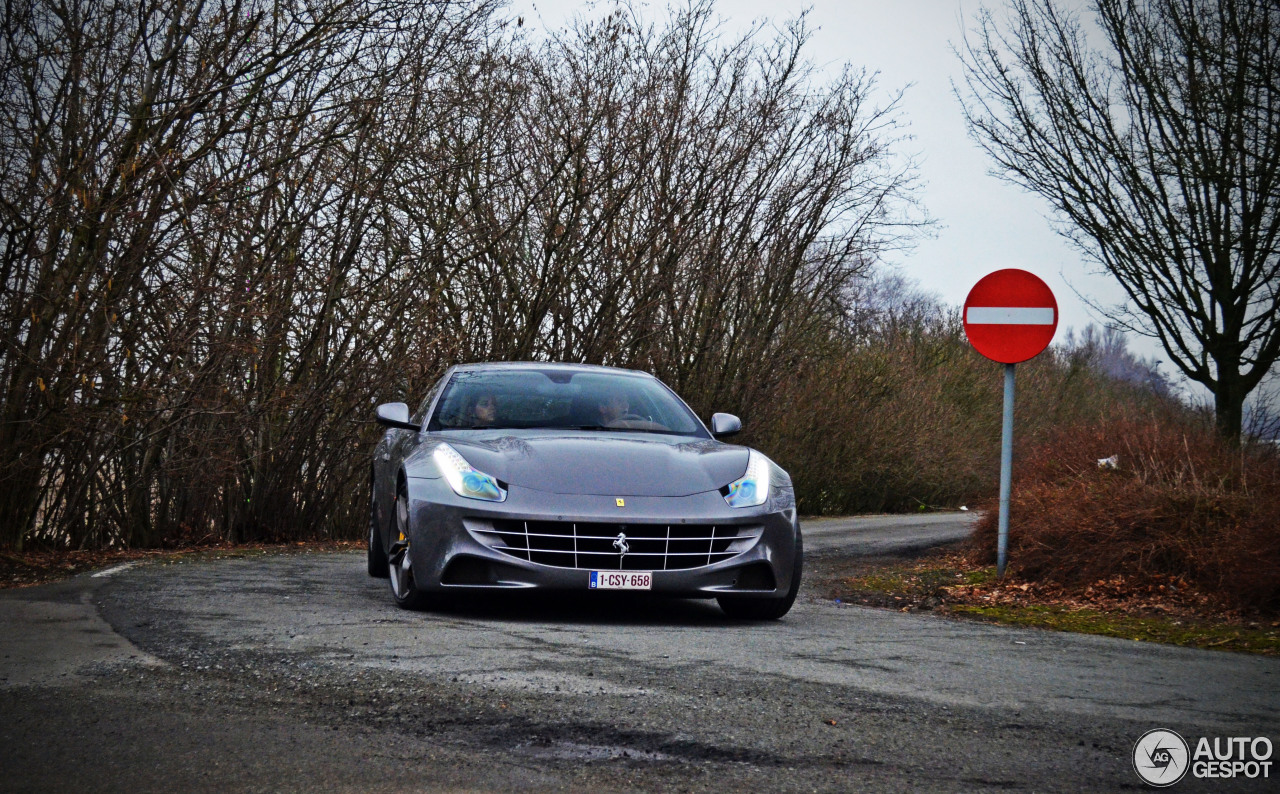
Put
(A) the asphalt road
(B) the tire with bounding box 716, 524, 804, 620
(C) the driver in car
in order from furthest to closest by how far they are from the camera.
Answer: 1. (C) the driver in car
2. (B) the tire with bounding box 716, 524, 804, 620
3. (A) the asphalt road

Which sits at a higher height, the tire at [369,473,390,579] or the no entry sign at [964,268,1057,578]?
the no entry sign at [964,268,1057,578]

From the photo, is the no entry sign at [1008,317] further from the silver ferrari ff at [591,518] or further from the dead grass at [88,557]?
the dead grass at [88,557]

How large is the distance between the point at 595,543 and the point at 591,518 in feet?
0.48

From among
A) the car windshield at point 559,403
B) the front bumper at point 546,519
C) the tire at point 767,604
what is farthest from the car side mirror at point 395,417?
the tire at point 767,604

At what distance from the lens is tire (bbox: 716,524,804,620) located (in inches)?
306

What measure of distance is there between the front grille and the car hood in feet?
0.69

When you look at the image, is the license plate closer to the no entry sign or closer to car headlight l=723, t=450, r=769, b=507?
car headlight l=723, t=450, r=769, b=507

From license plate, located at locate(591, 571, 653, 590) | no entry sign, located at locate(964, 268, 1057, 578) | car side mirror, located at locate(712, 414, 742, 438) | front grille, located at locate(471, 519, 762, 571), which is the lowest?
license plate, located at locate(591, 571, 653, 590)

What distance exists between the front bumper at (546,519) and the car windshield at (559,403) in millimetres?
1215

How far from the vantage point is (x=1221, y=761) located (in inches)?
171

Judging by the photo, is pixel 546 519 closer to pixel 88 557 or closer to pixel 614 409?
pixel 614 409

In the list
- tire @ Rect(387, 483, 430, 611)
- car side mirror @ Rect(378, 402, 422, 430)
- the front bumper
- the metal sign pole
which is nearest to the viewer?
the front bumper

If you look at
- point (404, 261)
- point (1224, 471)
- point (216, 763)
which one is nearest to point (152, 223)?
point (404, 261)

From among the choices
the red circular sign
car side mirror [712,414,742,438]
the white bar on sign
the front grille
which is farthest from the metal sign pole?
the front grille
